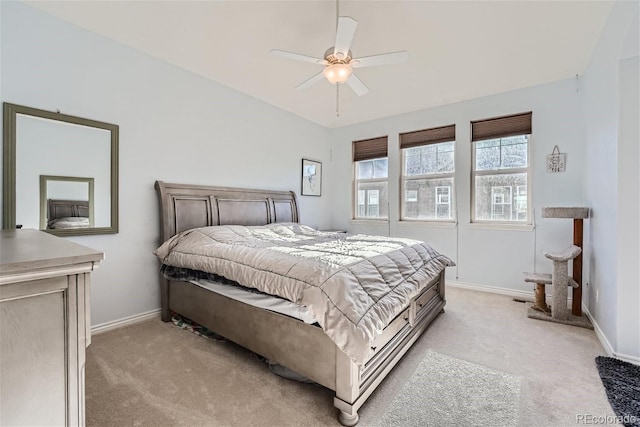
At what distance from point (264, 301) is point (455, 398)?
1318 mm

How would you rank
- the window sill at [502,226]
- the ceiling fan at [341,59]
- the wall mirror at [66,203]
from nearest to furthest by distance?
the ceiling fan at [341,59], the wall mirror at [66,203], the window sill at [502,226]

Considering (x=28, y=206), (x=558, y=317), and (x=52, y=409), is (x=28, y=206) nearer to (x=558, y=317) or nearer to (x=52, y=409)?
(x=52, y=409)

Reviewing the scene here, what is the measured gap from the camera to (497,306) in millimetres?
3205

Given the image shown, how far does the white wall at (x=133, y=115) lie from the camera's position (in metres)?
2.20

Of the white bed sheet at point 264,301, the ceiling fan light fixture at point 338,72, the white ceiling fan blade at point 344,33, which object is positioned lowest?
the white bed sheet at point 264,301

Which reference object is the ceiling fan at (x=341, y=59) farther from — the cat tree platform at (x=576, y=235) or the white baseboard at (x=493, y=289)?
the white baseboard at (x=493, y=289)

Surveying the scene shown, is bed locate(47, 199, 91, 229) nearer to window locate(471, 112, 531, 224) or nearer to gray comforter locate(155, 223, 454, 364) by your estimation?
gray comforter locate(155, 223, 454, 364)

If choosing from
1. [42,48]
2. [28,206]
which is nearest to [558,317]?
[28,206]

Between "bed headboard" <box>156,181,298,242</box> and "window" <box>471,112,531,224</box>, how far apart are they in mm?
2759

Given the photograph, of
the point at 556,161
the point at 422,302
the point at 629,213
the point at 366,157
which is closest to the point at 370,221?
the point at 366,157

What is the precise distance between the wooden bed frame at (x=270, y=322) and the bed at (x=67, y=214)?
2.01 feet

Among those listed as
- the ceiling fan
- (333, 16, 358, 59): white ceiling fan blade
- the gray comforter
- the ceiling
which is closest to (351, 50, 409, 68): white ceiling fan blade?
the ceiling fan

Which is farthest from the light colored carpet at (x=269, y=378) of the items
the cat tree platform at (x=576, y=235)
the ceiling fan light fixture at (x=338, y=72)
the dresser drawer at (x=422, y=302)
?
the ceiling fan light fixture at (x=338, y=72)

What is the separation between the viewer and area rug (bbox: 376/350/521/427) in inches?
59.1
